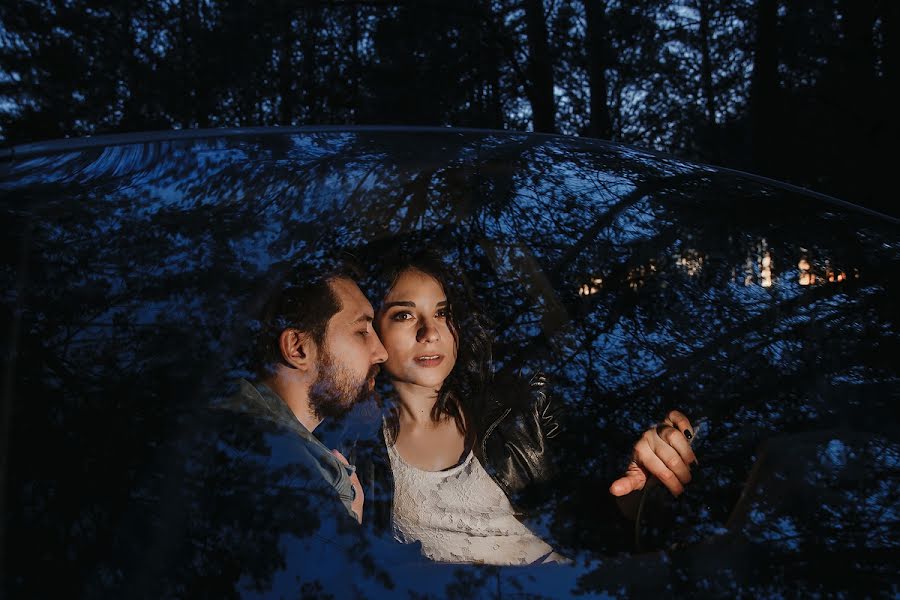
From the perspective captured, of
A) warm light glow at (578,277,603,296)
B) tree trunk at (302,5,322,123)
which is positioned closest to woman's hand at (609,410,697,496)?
warm light glow at (578,277,603,296)

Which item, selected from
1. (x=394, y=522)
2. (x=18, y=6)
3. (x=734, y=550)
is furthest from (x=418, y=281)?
(x=18, y=6)

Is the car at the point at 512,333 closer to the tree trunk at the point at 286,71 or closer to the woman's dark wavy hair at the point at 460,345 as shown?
the woman's dark wavy hair at the point at 460,345

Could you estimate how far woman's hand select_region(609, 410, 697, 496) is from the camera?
147 cm

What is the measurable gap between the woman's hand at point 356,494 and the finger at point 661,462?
0.54 meters

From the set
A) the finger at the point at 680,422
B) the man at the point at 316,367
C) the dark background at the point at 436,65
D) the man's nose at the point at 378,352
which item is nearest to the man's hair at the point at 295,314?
the man at the point at 316,367

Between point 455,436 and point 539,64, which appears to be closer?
point 455,436

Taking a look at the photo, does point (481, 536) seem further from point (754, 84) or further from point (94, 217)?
point (754, 84)

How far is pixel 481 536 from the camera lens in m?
1.52

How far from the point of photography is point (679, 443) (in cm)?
149

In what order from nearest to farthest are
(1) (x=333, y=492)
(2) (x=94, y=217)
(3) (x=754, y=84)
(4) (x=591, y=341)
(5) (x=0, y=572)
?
(5) (x=0, y=572) < (1) (x=333, y=492) < (2) (x=94, y=217) < (4) (x=591, y=341) < (3) (x=754, y=84)

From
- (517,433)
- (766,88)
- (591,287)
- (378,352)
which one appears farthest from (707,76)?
(378,352)

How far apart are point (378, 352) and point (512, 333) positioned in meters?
0.37

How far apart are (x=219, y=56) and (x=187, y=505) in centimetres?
569

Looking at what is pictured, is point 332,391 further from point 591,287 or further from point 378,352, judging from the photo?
point 591,287
